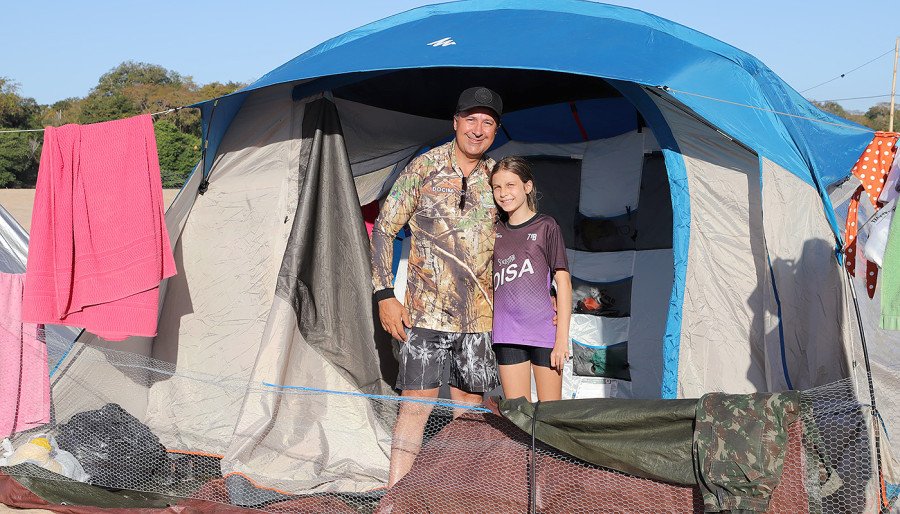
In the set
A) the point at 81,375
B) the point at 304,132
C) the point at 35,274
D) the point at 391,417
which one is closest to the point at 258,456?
the point at 391,417

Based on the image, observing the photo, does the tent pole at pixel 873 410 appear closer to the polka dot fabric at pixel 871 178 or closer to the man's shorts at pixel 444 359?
the polka dot fabric at pixel 871 178

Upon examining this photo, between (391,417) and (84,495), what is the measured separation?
134 centimetres

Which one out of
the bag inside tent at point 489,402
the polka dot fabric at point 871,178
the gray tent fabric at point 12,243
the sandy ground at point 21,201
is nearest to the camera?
the bag inside tent at point 489,402

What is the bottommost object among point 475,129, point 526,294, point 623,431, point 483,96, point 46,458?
point 46,458

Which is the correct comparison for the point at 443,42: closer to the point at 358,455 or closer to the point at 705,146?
the point at 705,146

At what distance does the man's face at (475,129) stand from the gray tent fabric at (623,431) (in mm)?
1102

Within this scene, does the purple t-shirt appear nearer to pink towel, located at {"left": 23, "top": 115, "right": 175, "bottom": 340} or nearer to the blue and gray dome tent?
the blue and gray dome tent

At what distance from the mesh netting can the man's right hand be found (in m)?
0.27

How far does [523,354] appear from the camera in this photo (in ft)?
11.7

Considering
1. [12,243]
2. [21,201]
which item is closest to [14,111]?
[21,201]

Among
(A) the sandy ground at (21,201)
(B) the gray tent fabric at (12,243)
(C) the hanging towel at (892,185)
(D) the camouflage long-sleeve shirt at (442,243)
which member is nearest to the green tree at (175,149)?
(A) the sandy ground at (21,201)

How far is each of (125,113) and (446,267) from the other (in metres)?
23.6

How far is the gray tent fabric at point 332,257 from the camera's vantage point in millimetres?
4312

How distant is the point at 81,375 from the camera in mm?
4215
